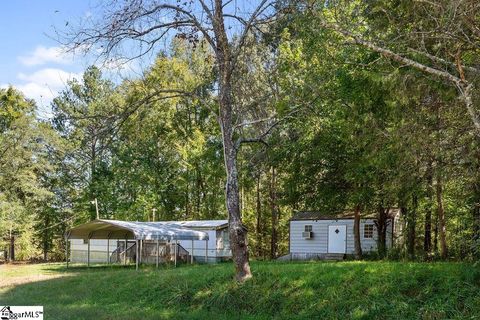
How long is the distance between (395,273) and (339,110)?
6286 millimetres

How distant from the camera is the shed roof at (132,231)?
18.8 m

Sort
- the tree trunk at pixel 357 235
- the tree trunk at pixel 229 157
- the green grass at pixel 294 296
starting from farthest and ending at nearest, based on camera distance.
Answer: the tree trunk at pixel 357 235, the tree trunk at pixel 229 157, the green grass at pixel 294 296

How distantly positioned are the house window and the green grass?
1093 centimetres

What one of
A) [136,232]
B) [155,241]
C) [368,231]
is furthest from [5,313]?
[368,231]

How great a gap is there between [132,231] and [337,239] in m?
9.10

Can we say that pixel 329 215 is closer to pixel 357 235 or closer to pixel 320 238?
pixel 320 238

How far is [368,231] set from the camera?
19.8 meters

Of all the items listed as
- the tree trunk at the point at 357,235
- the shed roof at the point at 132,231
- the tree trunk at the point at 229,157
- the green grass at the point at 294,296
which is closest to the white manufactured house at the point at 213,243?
the shed roof at the point at 132,231

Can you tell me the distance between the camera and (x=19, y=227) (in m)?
28.0

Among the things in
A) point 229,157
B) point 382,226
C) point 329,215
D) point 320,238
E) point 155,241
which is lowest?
point 155,241

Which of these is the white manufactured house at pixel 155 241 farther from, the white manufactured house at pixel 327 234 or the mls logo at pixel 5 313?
the mls logo at pixel 5 313

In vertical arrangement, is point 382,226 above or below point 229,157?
below

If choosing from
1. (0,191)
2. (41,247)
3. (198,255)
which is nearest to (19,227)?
(0,191)

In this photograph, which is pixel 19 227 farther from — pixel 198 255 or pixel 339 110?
pixel 339 110
